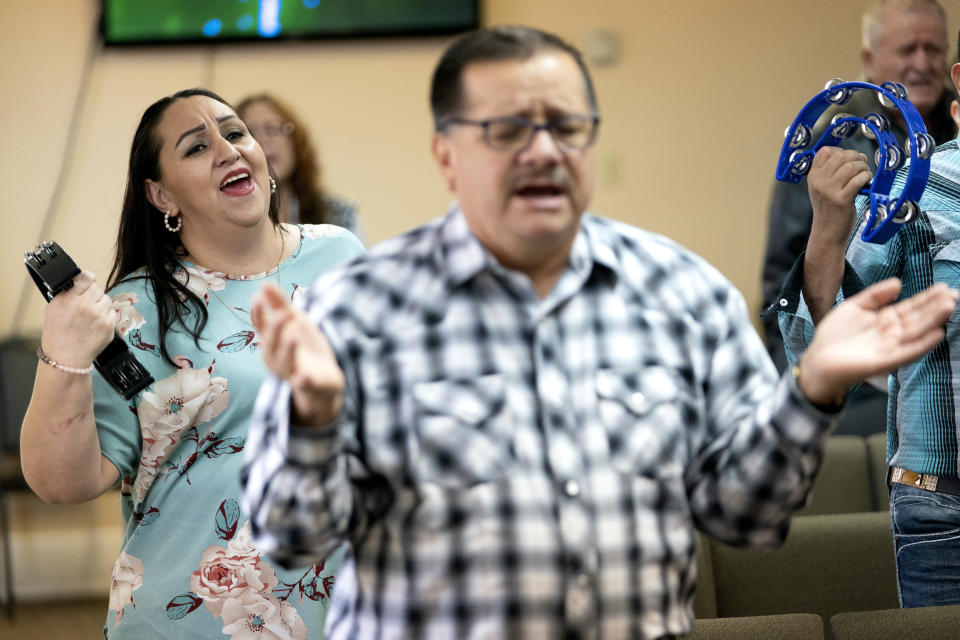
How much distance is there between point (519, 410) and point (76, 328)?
0.86 meters

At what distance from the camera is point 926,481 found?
1.82 m

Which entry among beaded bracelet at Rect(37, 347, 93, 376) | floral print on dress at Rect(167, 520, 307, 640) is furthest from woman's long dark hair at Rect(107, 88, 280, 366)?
floral print on dress at Rect(167, 520, 307, 640)

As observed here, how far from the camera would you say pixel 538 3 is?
4609mm

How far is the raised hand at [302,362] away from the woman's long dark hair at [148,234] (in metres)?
0.87

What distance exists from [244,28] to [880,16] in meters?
2.43

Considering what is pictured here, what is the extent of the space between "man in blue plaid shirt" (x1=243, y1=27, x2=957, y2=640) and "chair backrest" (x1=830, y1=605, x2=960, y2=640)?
1.98 feet

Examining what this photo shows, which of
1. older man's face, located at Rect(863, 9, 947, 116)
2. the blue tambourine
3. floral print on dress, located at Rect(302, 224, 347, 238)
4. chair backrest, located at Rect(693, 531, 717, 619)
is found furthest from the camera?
older man's face, located at Rect(863, 9, 947, 116)

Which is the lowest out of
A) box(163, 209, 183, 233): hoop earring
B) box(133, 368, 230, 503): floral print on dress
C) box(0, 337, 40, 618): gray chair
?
box(0, 337, 40, 618): gray chair

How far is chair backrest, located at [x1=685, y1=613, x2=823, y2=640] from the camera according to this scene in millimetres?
1824

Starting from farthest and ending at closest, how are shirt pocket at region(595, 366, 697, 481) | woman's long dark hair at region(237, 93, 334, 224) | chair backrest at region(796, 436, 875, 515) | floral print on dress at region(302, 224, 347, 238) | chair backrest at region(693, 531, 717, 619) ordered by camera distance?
woman's long dark hair at region(237, 93, 334, 224)
chair backrest at region(796, 436, 875, 515)
chair backrest at region(693, 531, 717, 619)
floral print on dress at region(302, 224, 347, 238)
shirt pocket at region(595, 366, 697, 481)

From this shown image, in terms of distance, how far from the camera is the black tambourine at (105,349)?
5.87ft

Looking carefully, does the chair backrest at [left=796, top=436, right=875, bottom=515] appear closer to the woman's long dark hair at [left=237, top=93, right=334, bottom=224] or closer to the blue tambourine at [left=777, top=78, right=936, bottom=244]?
the blue tambourine at [left=777, top=78, right=936, bottom=244]

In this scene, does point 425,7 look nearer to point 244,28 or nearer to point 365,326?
point 244,28

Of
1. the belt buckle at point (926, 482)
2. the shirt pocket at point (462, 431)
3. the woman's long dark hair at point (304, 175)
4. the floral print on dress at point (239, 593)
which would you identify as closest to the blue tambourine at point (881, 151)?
the belt buckle at point (926, 482)
